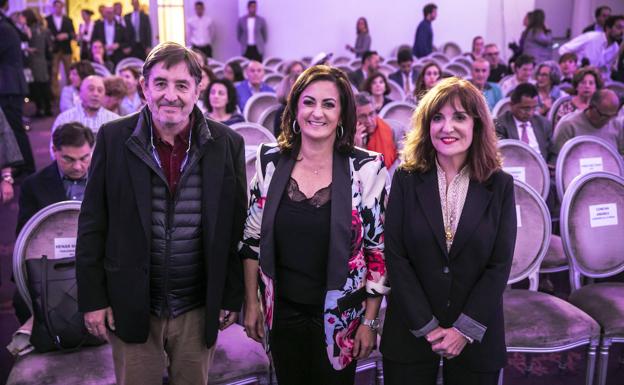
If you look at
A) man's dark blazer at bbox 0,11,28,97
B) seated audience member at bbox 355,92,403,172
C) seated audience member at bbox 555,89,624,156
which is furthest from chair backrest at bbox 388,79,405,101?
man's dark blazer at bbox 0,11,28,97

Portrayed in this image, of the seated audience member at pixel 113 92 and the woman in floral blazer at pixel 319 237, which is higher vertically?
the seated audience member at pixel 113 92

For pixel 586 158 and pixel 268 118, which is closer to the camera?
pixel 586 158

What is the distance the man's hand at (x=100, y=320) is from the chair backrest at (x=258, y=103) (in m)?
3.74

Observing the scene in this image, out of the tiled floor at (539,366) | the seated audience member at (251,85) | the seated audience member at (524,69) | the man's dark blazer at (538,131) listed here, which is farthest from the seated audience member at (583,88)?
the seated audience member at (251,85)

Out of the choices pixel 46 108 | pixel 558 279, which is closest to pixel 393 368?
pixel 558 279

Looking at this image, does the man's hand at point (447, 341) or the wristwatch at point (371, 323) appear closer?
the man's hand at point (447, 341)

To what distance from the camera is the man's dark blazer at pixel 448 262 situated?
182 cm

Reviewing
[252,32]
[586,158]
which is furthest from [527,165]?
[252,32]

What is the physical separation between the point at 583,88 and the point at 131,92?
414 cm

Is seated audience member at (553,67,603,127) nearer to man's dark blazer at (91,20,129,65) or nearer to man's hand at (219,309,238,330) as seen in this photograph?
man's hand at (219,309,238,330)

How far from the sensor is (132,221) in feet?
5.69

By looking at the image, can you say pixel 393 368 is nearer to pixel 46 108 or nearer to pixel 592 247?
pixel 592 247

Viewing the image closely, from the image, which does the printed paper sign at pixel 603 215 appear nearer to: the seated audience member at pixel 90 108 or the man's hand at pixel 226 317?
the man's hand at pixel 226 317

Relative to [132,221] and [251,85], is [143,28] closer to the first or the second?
[251,85]
